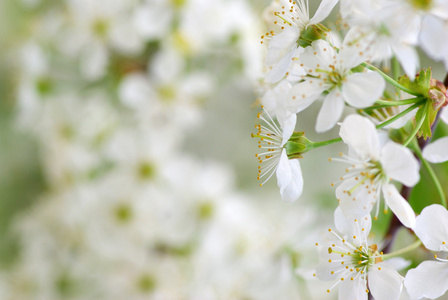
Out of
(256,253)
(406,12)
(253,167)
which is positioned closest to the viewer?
(406,12)

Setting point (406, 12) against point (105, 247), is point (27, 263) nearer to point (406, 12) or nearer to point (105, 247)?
point (105, 247)

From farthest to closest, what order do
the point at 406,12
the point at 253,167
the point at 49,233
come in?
1. the point at 253,167
2. the point at 49,233
3. the point at 406,12

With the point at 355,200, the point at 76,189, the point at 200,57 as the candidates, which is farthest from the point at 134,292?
the point at 355,200

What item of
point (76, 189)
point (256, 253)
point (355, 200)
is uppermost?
point (76, 189)

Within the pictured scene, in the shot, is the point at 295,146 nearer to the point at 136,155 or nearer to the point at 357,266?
the point at 357,266

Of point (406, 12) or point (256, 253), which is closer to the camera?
point (406, 12)

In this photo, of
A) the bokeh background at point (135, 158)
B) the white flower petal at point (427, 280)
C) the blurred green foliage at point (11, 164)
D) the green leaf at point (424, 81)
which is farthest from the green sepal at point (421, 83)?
the blurred green foliage at point (11, 164)

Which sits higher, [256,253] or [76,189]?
[76,189]
